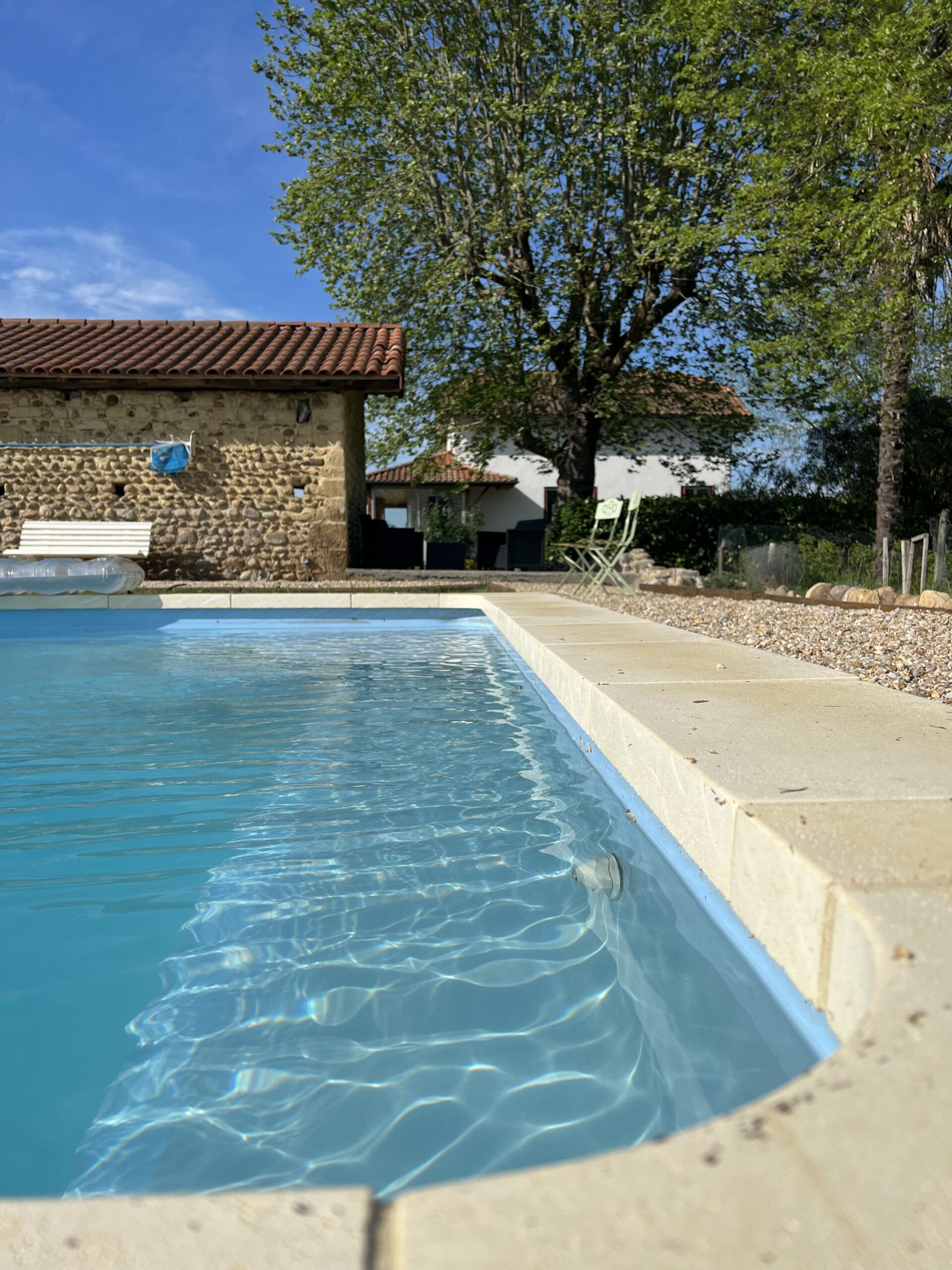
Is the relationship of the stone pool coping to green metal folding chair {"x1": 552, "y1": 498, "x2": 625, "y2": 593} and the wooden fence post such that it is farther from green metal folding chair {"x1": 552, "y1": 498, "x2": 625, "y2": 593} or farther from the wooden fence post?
the wooden fence post

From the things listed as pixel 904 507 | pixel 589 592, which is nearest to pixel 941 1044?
pixel 589 592

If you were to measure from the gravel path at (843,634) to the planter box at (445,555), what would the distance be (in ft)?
26.8

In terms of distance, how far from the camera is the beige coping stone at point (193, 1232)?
65cm

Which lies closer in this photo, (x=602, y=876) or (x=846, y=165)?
(x=602, y=876)

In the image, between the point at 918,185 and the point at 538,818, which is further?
the point at 918,185

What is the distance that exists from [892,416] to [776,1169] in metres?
11.4

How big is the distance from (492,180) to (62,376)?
7237 millimetres

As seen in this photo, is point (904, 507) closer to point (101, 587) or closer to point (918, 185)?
point (918, 185)

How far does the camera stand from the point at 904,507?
536 inches

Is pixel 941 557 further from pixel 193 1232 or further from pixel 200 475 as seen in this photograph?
pixel 200 475

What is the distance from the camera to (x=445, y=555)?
632 inches

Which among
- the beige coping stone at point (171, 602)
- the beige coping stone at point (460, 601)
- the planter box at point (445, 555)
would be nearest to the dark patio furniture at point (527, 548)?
the planter box at point (445, 555)

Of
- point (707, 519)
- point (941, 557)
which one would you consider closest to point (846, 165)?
point (941, 557)

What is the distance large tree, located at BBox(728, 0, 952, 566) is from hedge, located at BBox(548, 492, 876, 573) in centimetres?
280
